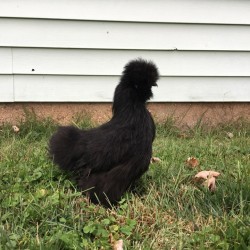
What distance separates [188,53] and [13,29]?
6.66ft

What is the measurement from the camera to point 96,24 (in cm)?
449

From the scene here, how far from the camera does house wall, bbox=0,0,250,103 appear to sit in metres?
4.37

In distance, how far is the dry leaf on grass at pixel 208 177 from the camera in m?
2.87

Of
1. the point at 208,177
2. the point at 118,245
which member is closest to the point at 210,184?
the point at 208,177

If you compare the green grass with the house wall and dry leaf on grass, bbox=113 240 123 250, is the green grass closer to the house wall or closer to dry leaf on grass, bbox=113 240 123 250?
dry leaf on grass, bbox=113 240 123 250

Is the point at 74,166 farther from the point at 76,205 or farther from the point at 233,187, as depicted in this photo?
the point at 233,187

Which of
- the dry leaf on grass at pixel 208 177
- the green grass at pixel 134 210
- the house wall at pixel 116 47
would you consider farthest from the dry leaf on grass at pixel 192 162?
the house wall at pixel 116 47

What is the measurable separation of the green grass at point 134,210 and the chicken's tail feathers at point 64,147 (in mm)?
131

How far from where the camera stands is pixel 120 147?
8.68 feet

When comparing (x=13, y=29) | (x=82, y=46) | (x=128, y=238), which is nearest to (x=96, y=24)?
(x=82, y=46)

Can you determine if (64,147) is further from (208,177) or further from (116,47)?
(116,47)

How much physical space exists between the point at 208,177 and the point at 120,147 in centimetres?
79

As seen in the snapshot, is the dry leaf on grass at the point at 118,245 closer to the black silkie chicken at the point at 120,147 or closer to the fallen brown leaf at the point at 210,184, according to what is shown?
the black silkie chicken at the point at 120,147

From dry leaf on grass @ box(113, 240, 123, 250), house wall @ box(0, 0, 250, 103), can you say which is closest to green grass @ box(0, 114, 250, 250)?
dry leaf on grass @ box(113, 240, 123, 250)
